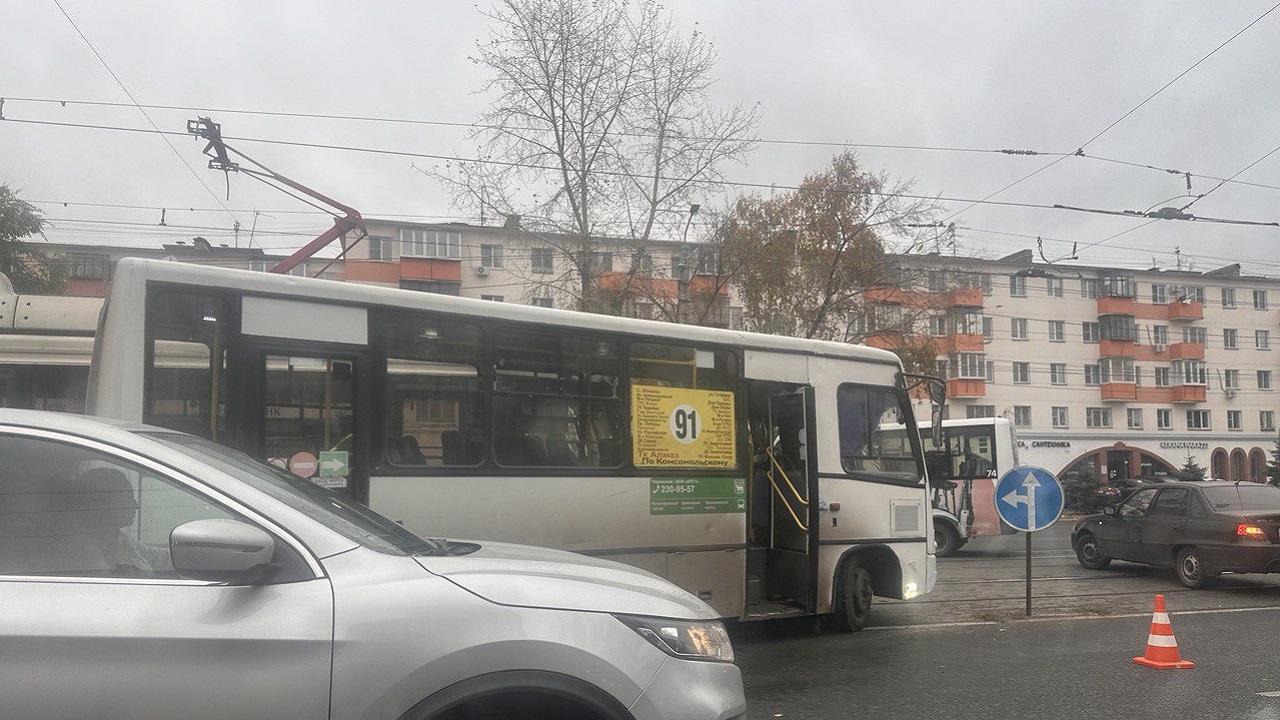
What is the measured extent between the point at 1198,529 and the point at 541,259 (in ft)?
54.9

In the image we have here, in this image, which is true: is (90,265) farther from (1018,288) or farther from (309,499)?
(1018,288)

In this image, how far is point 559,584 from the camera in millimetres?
3043

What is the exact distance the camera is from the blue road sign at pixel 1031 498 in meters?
10.2

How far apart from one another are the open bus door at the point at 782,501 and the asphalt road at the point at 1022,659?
502mm

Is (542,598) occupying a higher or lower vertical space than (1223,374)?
lower

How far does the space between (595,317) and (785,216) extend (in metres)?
20.1

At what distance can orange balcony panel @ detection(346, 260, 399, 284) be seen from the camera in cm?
4153

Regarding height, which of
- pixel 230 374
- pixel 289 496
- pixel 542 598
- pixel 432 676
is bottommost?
pixel 432 676

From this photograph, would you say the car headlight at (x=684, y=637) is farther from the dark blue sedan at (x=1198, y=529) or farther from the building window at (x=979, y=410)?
the building window at (x=979, y=410)

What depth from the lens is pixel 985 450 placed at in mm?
21359

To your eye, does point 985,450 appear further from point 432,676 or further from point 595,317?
point 432,676

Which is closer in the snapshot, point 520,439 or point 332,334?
point 332,334

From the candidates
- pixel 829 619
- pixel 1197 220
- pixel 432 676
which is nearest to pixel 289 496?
pixel 432 676

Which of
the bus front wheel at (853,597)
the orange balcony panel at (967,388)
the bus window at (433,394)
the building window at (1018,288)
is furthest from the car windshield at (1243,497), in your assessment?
the building window at (1018,288)
